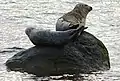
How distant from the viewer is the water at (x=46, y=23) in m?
8.25

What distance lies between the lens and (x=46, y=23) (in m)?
12.9

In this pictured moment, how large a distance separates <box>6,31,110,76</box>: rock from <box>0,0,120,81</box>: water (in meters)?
0.20

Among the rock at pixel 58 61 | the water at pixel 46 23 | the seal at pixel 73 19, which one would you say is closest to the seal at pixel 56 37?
the rock at pixel 58 61

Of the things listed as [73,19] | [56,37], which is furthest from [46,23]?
[56,37]

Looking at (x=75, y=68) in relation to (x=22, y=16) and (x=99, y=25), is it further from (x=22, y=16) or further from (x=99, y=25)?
(x=22, y=16)

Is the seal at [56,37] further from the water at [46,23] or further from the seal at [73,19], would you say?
the water at [46,23]

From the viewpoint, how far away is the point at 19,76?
799cm

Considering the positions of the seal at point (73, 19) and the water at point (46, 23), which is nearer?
the water at point (46, 23)

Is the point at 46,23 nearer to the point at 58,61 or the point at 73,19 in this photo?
the point at 73,19

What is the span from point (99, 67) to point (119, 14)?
6828 mm

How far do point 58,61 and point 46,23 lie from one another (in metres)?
4.78

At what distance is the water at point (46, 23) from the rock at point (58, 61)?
0.20 meters

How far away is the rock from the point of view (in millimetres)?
A: 8180

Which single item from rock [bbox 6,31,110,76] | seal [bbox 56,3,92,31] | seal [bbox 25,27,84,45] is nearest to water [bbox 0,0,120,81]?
rock [bbox 6,31,110,76]
